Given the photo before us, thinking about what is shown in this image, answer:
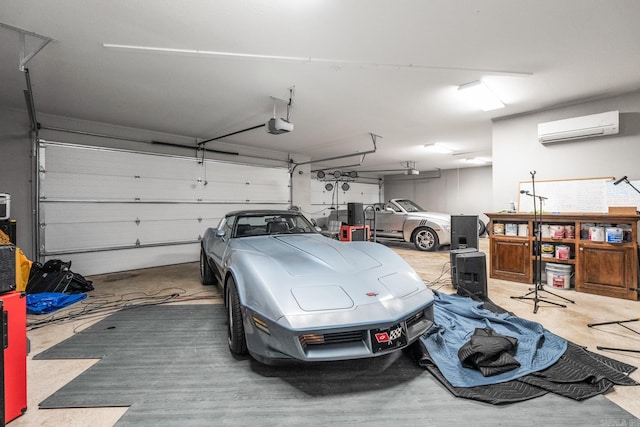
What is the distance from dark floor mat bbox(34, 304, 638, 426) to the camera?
1.44 meters

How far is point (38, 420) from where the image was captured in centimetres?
146

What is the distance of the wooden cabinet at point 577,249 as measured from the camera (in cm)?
350

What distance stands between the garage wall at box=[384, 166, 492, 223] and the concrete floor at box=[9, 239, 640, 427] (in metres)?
6.73

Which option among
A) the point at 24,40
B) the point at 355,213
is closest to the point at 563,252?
the point at 355,213

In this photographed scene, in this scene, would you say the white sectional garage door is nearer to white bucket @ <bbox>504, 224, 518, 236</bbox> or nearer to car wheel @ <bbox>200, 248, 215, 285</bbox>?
car wheel @ <bbox>200, 248, 215, 285</bbox>

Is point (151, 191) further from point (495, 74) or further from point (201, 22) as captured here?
point (495, 74)

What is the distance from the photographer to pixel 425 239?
7.46 m

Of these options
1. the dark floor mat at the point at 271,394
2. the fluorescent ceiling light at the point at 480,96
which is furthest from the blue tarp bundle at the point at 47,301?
the fluorescent ceiling light at the point at 480,96

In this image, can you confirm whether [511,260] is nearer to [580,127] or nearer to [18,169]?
[580,127]

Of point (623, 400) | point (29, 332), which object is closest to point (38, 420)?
point (29, 332)

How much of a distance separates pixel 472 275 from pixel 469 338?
147 centimetres

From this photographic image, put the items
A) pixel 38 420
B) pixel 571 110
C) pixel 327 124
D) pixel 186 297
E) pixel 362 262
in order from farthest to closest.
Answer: pixel 327 124
pixel 571 110
pixel 186 297
pixel 362 262
pixel 38 420

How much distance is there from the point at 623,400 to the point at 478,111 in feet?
14.0

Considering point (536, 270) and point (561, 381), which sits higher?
point (536, 270)
